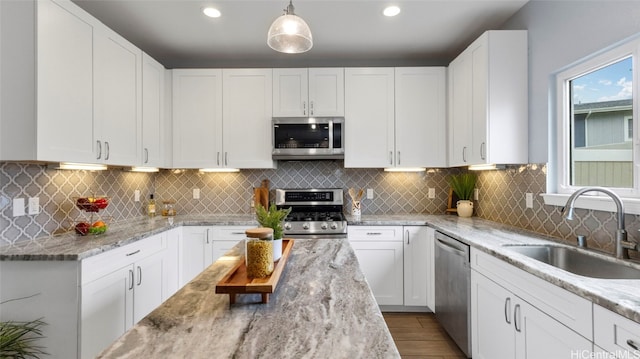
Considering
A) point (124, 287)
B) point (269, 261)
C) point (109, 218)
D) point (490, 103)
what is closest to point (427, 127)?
point (490, 103)

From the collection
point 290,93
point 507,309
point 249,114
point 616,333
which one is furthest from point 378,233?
point 616,333

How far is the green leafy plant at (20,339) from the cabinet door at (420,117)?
2.98 meters

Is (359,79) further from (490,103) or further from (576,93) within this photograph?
(576,93)

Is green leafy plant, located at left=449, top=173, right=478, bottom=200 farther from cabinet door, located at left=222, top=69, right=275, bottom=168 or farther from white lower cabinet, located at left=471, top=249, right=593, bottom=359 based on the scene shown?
cabinet door, located at left=222, top=69, right=275, bottom=168

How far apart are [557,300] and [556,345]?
20 centimetres

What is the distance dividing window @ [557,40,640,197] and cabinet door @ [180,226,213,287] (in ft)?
9.67

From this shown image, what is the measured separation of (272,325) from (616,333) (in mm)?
1139

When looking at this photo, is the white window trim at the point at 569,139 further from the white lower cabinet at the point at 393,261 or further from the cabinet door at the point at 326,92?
the cabinet door at the point at 326,92

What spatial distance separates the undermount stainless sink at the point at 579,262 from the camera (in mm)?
1460

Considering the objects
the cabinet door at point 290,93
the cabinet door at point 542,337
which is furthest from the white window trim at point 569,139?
the cabinet door at point 290,93

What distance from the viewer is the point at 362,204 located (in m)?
3.44

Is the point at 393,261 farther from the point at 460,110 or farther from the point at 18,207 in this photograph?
the point at 18,207

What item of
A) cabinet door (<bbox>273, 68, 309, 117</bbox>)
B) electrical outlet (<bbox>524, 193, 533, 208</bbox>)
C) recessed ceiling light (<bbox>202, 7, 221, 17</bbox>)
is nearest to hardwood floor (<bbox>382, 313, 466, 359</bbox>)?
electrical outlet (<bbox>524, 193, 533, 208</bbox>)

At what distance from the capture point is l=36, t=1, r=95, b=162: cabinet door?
1.72m
